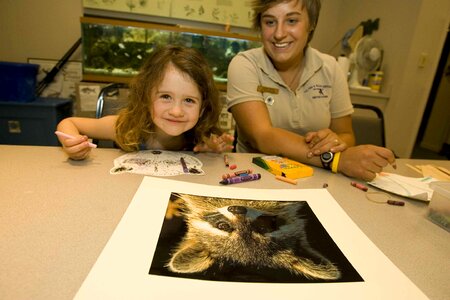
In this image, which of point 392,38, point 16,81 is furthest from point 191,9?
point 392,38

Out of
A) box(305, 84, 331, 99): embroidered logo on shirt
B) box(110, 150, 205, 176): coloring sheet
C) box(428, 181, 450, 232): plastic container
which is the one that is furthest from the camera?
box(305, 84, 331, 99): embroidered logo on shirt

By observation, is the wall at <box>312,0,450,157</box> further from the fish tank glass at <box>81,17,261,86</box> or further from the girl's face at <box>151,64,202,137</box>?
the girl's face at <box>151,64,202,137</box>

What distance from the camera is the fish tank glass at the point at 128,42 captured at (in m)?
2.45

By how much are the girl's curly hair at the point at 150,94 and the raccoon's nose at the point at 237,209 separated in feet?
1.37

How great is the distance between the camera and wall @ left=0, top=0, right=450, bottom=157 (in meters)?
2.20

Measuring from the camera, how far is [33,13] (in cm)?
251

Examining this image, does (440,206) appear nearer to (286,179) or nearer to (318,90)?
(286,179)

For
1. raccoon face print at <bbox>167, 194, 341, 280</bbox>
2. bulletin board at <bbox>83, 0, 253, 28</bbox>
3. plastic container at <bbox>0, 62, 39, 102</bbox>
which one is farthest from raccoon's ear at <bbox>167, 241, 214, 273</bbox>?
bulletin board at <bbox>83, 0, 253, 28</bbox>

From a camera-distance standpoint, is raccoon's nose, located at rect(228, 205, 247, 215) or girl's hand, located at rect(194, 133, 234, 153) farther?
girl's hand, located at rect(194, 133, 234, 153)

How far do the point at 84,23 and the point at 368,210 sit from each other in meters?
2.55

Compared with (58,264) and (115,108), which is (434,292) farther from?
(115,108)

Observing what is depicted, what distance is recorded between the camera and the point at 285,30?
1062 mm

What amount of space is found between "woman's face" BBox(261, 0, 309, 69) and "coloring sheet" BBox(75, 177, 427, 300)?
714 millimetres

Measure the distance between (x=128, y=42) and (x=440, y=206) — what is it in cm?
262
